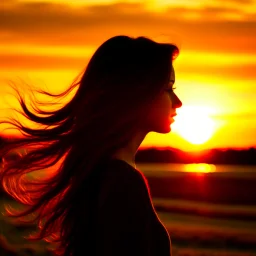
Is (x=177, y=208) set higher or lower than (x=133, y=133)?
lower

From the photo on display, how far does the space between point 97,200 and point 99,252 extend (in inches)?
9.4

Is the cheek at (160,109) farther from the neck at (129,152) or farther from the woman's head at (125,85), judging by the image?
the neck at (129,152)

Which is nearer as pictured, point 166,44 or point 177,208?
point 166,44

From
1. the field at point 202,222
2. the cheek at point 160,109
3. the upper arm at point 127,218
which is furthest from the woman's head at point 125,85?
the field at point 202,222

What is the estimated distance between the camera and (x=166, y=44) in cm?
492

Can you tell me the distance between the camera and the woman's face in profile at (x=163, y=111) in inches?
188

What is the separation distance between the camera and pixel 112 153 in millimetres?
4648

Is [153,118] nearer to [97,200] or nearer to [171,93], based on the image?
[171,93]

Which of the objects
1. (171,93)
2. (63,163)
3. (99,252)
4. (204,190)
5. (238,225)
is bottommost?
(204,190)

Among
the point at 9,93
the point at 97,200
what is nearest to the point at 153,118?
the point at 97,200

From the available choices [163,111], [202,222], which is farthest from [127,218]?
[202,222]

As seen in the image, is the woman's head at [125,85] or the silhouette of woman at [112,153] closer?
the silhouette of woman at [112,153]

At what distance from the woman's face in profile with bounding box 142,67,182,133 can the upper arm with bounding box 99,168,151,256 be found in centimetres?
38

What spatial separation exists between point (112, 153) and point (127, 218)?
361 millimetres
